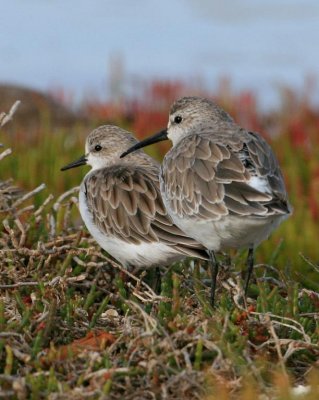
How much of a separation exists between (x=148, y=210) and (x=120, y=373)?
2.59 m

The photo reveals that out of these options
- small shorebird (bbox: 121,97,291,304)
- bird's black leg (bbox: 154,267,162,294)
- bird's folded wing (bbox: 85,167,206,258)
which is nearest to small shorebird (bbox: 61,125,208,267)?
bird's folded wing (bbox: 85,167,206,258)

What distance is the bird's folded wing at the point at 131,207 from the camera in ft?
24.2

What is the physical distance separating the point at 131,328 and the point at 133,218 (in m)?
2.03

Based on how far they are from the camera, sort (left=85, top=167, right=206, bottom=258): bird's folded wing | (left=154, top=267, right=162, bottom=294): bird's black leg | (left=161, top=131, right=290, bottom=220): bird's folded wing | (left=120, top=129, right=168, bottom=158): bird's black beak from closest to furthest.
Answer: (left=161, top=131, right=290, bottom=220): bird's folded wing
(left=85, top=167, right=206, bottom=258): bird's folded wing
(left=154, top=267, right=162, bottom=294): bird's black leg
(left=120, top=129, right=168, bottom=158): bird's black beak

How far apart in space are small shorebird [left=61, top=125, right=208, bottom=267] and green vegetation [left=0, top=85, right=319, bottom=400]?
20cm

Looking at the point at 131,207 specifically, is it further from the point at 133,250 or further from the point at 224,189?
the point at 224,189

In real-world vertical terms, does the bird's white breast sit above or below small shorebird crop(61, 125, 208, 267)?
below

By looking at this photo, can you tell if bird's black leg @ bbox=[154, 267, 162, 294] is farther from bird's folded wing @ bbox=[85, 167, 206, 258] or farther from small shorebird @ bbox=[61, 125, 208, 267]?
bird's folded wing @ bbox=[85, 167, 206, 258]

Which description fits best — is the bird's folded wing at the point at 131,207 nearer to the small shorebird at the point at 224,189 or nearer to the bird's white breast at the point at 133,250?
the bird's white breast at the point at 133,250

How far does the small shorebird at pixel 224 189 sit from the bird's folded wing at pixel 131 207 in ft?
1.70

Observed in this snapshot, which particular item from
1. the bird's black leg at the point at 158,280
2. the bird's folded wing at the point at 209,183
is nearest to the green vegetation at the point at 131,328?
the bird's black leg at the point at 158,280

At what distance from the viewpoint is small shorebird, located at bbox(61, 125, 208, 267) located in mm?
7238

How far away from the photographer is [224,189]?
20.7 ft

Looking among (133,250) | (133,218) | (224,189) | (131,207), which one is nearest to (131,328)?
(224,189)
